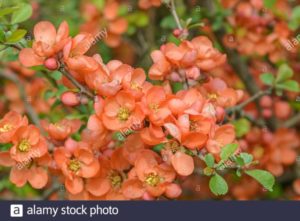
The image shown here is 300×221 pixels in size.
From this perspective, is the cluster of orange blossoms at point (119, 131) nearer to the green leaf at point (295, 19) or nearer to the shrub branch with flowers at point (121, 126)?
the shrub branch with flowers at point (121, 126)

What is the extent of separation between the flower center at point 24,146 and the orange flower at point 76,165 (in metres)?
0.08

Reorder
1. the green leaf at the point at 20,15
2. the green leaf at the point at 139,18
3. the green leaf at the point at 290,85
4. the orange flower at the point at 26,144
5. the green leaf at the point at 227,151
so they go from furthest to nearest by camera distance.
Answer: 1. the green leaf at the point at 139,18
2. the green leaf at the point at 290,85
3. the green leaf at the point at 20,15
4. the orange flower at the point at 26,144
5. the green leaf at the point at 227,151

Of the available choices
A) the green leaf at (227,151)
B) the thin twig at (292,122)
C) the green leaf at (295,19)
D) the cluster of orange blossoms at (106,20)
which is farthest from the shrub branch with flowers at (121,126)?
the cluster of orange blossoms at (106,20)

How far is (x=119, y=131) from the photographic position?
5.40ft

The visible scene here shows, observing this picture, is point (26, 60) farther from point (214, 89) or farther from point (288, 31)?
point (288, 31)

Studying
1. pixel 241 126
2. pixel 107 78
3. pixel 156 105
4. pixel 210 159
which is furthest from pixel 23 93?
pixel 210 159

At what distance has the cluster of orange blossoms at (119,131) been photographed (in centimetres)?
156

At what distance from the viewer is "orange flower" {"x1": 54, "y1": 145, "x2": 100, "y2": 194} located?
5.39 feet

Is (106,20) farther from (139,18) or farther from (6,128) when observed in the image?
(6,128)

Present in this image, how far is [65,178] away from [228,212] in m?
0.46

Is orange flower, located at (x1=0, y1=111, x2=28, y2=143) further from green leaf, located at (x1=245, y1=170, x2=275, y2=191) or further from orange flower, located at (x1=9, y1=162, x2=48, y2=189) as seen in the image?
green leaf, located at (x1=245, y1=170, x2=275, y2=191)

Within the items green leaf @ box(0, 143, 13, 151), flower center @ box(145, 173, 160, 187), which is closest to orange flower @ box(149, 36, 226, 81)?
flower center @ box(145, 173, 160, 187)

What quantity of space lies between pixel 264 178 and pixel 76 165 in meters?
0.48

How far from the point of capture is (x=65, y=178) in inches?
66.0
